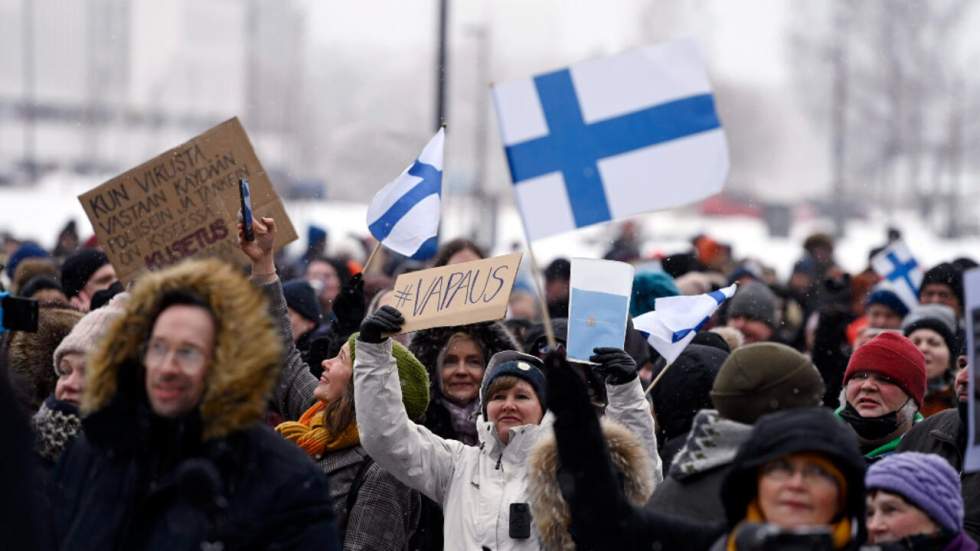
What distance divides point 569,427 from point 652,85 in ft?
4.47

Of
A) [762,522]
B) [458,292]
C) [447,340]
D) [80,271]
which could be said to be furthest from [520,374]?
[80,271]

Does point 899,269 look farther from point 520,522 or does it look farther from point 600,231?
point 600,231

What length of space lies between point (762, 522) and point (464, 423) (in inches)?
101

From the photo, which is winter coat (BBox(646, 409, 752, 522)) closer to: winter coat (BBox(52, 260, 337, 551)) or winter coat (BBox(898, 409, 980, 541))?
winter coat (BBox(52, 260, 337, 551))

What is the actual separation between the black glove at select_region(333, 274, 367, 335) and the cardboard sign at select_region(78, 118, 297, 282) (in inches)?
15.6

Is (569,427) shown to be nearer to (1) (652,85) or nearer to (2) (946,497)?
(2) (946,497)

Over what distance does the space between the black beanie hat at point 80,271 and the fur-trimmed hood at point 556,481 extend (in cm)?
417

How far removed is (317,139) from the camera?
94125 mm

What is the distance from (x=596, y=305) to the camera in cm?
584

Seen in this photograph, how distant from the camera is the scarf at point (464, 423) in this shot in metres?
6.07

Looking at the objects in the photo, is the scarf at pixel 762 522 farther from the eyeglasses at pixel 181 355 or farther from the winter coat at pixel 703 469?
the eyeglasses at pixel 181 355

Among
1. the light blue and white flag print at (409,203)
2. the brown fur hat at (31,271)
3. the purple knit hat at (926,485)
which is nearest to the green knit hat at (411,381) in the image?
the light blue and white flag print at (409,203)

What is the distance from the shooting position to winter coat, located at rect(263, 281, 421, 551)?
5.39 m

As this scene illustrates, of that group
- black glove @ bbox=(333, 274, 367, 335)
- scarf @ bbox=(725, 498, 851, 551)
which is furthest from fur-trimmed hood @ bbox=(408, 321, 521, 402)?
scarf @ bbox=(725, 498, 851, 551)
